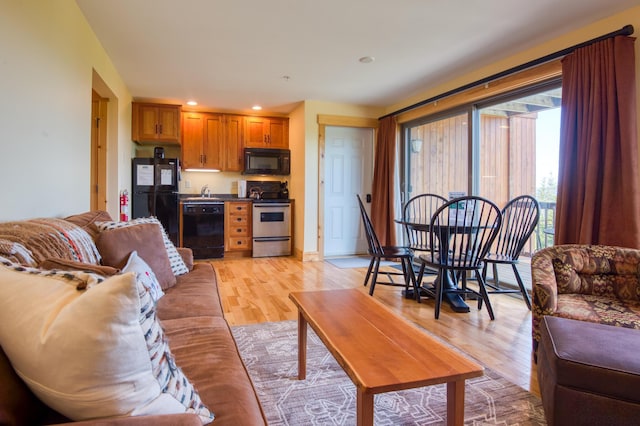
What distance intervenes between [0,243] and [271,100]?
4.40m

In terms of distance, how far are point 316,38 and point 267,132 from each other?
2.97 meters

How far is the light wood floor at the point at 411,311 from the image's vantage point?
218cm

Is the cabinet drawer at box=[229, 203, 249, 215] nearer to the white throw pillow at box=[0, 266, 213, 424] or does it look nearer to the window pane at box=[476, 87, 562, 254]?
the window pane at box=[476, 87, 562, 254]

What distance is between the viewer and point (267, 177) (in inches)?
242

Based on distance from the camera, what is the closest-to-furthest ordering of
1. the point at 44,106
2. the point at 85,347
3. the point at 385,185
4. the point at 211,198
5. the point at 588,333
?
the point at 85,347
the point at 588,333
the point at 44,106
the point at 385,185
the point at 211,198

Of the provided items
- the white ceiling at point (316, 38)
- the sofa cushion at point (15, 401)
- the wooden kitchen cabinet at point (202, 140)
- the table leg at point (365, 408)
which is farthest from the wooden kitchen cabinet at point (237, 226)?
the sofa cushion at point (15, 401)

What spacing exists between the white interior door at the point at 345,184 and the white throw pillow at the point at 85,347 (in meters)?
4.80

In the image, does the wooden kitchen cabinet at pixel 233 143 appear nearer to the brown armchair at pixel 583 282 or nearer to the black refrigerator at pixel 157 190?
the black refrigerator at pixel 157 190

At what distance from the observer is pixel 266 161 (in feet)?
19.1

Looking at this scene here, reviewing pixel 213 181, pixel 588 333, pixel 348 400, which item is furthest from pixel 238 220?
pixel 588 333

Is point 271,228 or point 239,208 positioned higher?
point 239,208

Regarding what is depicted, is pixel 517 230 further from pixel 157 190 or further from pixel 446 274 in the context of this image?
pixel 157 190

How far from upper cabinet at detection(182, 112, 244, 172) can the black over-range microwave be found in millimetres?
169

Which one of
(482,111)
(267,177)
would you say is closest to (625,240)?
(482,111)
